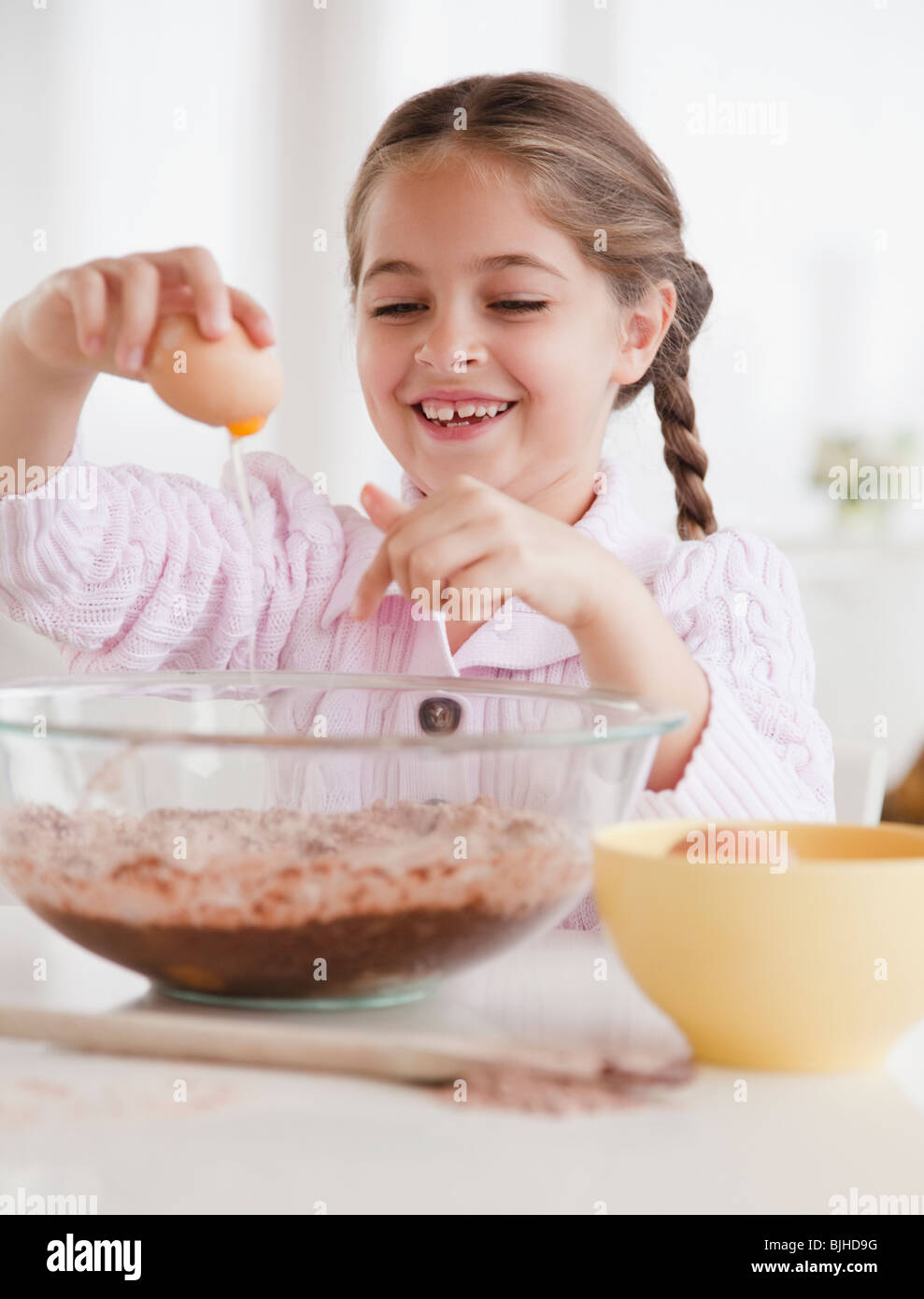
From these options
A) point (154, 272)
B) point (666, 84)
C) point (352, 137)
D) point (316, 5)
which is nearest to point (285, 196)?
point (352, 137)

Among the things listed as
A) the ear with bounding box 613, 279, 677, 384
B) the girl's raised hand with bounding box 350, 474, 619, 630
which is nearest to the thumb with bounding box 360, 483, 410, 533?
the girl's raised hand with bounding box 350, 474, 619, 630

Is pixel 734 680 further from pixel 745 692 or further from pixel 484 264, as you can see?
pixel 484 264

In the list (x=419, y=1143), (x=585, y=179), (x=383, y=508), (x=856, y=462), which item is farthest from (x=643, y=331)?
(x=856, y=462)

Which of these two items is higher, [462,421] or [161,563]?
[462,421]

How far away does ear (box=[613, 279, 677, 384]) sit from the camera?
4.60 feet

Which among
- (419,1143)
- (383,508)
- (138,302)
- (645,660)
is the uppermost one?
(138,302)

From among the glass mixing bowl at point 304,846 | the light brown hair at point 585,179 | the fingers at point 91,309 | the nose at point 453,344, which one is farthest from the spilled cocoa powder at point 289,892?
the light brown hair at point 585,179

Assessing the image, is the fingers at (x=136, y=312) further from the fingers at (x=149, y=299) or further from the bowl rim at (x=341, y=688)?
the bowl rim at (x=341, y=688)

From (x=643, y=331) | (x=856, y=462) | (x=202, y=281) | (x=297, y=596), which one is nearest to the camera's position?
(x=202, y=281)

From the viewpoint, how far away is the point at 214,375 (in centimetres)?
68

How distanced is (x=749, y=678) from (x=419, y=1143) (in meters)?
0.79

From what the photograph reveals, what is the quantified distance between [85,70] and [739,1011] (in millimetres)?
2598

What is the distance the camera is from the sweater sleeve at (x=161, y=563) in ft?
3.63

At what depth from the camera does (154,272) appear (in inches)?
28.6
